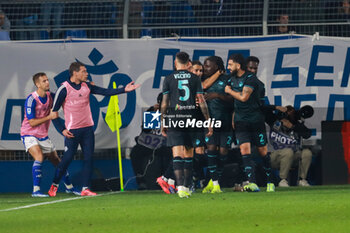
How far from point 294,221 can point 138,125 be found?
754cm

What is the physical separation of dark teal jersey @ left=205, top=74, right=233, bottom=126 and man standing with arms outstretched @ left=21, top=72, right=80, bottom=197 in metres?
2.22

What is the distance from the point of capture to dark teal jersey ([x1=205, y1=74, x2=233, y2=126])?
11383 mm

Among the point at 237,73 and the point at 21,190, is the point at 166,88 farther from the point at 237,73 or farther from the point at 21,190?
the point at 21,190

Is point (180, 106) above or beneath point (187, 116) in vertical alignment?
above

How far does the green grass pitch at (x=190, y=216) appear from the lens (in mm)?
6094

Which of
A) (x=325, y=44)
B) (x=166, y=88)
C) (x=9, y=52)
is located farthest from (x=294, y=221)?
(x=9, y=52)

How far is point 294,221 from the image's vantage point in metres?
6.38

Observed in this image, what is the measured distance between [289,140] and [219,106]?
8.24ft

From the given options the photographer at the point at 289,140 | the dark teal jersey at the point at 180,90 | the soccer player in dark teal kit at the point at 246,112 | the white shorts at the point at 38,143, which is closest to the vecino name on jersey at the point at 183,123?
the dark teal jersey at the point at 180,90

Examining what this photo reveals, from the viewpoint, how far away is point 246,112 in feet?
35.6

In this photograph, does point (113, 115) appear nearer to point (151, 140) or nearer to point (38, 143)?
point (151, 140)

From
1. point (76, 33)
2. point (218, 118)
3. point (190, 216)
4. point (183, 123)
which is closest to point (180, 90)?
point (183, 123)

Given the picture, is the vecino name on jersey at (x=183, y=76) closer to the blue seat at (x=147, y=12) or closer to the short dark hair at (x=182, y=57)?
the short dark hair at (x=182, y=57)

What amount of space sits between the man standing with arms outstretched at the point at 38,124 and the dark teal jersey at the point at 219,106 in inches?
87.2
